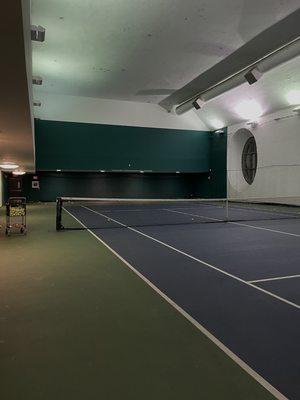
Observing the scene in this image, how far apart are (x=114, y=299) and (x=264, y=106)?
14.5m

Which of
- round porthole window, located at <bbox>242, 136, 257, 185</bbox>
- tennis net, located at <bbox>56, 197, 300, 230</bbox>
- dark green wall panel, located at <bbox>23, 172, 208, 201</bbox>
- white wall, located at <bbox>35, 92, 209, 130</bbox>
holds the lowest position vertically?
tennis net, located at <bbox>56, 197, 300, 230</bbox>

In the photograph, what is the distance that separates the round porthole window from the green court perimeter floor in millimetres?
15749

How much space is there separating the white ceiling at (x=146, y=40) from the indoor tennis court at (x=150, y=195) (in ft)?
0.20

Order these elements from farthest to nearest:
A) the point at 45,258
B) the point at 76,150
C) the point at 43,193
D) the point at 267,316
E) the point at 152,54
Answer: the point at 43,193 → the point at 76,150 → the point at 152,54 → the point at 45,258 → the point at 267,316

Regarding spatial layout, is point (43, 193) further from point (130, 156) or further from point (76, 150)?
point (130, 156)

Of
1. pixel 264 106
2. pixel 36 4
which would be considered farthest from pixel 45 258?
pixel 264 106

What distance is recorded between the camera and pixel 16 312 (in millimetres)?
2934

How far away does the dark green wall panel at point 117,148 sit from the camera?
1791 centimetres

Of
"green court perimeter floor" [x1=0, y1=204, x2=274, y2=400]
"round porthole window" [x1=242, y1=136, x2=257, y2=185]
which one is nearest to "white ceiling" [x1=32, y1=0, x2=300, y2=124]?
"round porthole window" [x1=242, y1=136, x2=257, y2=185]

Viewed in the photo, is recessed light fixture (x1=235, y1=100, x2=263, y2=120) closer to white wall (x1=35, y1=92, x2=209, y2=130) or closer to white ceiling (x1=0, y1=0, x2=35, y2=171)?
white wall (x1=35, y1=92, x2=209, y2=130)

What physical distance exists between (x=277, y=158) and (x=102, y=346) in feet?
49.8

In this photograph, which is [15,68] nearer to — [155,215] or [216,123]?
[155,215]

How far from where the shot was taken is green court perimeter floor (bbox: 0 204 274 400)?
1835 millimetres

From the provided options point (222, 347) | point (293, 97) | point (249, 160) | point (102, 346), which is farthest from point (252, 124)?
point (102, 346)
